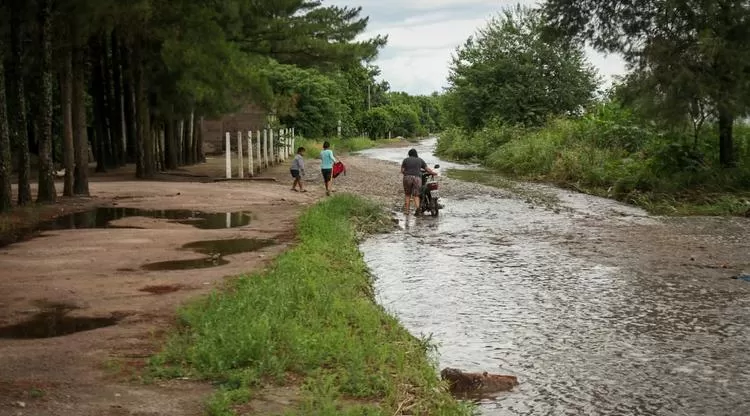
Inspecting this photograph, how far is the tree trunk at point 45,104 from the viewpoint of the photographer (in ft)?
57.5

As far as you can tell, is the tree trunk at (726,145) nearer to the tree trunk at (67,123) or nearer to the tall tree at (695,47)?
the tall tree at (695,47)

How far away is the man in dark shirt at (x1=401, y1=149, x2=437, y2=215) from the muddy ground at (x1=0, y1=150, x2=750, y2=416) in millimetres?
2512

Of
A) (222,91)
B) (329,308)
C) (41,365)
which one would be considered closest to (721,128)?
(222,91)

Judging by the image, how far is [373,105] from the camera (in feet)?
410

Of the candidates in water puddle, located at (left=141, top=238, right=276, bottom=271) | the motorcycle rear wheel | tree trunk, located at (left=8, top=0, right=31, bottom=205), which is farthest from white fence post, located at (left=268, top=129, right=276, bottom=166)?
water puddle, located at (left=141, top=238, right=276, bottom=271)

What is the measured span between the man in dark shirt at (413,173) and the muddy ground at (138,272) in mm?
2512

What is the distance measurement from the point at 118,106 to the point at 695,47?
2192 centimetres

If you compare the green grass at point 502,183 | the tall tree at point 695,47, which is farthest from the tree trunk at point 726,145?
the green grass at point 502,183

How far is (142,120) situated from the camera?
26672mm

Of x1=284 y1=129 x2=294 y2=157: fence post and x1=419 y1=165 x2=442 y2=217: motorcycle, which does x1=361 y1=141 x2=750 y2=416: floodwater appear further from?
x1=284 y1=129 x2=294 y2=157: fence post

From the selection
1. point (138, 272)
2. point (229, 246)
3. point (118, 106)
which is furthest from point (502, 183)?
point (138, 272)

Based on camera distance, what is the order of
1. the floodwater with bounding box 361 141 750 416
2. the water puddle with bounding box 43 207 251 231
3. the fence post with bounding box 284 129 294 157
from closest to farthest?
the floodwater with bounding box 361 141 750 416, the water puddle with bounding box 43 207 251 231, the fence post with bounding box 284 129 294 157

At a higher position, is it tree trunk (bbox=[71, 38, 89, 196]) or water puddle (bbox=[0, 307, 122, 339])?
tree trunk (bbox=[71, 38, 89, 196])

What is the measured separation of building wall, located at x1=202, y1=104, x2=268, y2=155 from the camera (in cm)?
4856
